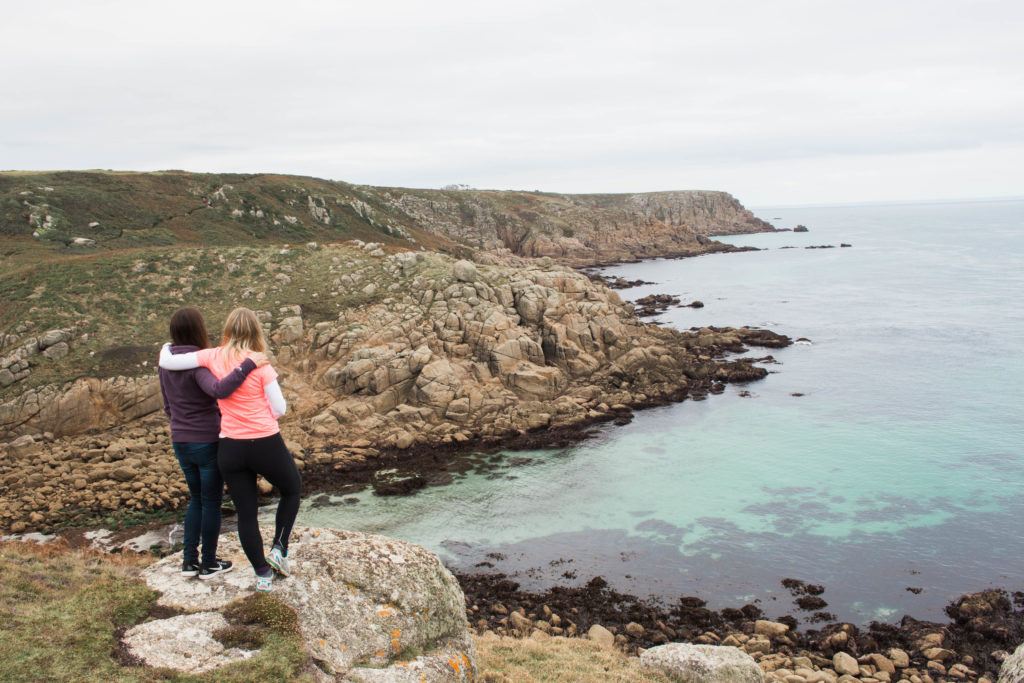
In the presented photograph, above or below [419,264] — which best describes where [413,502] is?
below

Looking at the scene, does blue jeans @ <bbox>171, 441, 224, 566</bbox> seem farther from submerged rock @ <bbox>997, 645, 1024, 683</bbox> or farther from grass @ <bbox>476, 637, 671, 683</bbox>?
submerged rock @ <bbox>997, 645, 1024, 683</bbox>

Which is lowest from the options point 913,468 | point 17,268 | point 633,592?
point 633,592

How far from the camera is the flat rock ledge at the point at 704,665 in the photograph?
41.4 ft

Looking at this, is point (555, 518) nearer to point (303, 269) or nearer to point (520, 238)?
point (303, 269)

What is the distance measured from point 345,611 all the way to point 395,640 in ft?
2.45

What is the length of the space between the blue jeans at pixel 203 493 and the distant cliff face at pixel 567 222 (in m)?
101

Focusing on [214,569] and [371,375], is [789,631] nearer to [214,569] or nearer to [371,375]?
[214,569]

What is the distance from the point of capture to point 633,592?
21.5m

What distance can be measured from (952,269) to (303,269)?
100 meters

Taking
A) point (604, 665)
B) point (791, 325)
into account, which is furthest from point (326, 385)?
point (791, 325)

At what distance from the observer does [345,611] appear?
8117 millimetres

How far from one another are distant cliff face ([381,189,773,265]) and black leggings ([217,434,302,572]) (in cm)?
10139

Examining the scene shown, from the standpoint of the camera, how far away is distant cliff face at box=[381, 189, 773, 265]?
11956cm

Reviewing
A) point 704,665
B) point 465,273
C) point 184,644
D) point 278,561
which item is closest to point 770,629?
point 704,665
